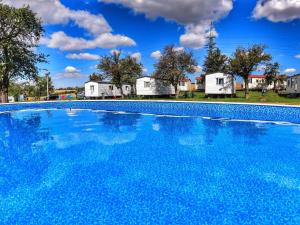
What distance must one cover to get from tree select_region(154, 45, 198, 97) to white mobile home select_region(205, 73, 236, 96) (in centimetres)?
319

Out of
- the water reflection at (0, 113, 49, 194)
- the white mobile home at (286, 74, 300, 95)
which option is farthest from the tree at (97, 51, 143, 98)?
the water reflection at (0, 113, 49, 194)

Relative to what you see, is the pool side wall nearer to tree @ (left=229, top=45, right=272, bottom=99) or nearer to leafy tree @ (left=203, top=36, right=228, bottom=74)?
tree @ (left=229, top=45, right=272, bottom=99)

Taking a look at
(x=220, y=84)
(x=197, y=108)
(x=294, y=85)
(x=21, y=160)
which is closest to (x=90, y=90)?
(x=220, y=84)

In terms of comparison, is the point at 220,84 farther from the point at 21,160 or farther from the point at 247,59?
the point at 21,160

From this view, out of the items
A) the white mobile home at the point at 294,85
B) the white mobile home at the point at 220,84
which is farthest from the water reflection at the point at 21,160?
the white mobile home at the point at 294,85

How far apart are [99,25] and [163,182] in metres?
44.3

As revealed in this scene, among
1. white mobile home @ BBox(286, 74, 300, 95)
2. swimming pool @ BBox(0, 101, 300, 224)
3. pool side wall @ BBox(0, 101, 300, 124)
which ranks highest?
white mobile home @ BBox(286, 74, 300, 95)

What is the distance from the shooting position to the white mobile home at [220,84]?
1195 inches

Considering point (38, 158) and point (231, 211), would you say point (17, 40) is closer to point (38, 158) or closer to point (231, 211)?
point (38, 158)

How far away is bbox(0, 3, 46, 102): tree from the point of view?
95.0ft

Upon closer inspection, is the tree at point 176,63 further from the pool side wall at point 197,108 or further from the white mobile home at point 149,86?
the pool side wall at point 197,108

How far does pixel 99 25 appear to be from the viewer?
44.7 m

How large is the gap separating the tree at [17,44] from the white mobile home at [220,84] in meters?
24.2

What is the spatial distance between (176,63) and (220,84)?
663 centimetres
